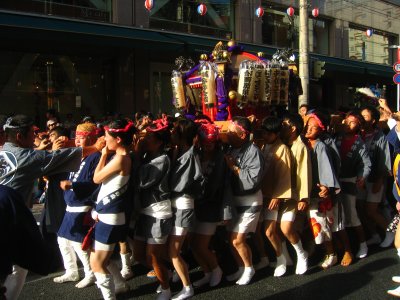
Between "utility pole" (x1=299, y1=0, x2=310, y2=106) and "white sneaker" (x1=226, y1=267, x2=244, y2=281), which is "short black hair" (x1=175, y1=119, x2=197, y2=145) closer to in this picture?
"white sneaker" (x1=226, y1=267, x2=244, y2=281)

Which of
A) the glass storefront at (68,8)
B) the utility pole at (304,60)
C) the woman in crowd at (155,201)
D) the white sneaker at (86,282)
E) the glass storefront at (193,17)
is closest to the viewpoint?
the woman in crowd at (155,201)

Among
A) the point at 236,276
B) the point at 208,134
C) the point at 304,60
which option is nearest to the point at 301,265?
the point at 236,276

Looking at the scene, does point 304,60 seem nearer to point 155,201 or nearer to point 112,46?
point 112,46

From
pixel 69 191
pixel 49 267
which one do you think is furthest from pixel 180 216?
pixel 49 267

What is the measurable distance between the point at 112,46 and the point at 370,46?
1516cm

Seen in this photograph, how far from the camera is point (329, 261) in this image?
4961 millimetres

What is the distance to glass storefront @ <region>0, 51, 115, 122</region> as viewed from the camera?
11461 mm

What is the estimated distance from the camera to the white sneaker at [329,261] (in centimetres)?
493

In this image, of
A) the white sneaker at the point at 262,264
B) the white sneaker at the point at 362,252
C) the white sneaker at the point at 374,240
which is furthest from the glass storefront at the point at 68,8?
the white sneaker at the point at 362,252

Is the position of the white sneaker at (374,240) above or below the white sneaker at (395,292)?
above

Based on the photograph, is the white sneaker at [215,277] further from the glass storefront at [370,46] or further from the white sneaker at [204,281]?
the glass storefront at [370,46]

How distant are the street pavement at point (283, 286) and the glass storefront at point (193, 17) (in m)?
A: 10.3

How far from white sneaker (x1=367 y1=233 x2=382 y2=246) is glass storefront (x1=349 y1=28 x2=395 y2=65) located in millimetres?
16279

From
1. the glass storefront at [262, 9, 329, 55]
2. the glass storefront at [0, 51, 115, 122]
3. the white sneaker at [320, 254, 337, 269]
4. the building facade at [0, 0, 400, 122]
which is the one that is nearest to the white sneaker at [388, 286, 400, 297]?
the white sneaker at [320, 254, 337, 269]
